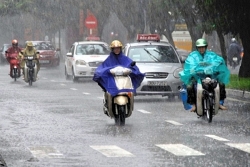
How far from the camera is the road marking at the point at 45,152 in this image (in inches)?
491

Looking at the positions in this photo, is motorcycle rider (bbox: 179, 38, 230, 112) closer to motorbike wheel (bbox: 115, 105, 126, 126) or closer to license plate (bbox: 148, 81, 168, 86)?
motorbike wheel (bbox: 115, 105, 126, 126)

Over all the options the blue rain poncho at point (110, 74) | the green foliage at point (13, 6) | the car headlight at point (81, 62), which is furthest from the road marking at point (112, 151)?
the green foliage at point (13, 6)

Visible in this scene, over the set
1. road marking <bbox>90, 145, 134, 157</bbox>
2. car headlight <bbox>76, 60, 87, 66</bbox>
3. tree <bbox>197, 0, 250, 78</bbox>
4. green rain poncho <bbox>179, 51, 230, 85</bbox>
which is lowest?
car headlight <bbox>76, 60, 87, 66</bbox>

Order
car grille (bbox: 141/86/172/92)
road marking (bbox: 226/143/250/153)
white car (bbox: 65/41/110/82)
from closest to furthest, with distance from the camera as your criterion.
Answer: road marking (bbox: 226/143/250/153) → car grille (bbox: 141/86/172/92) → white car (bbox: 65/41/110/82)

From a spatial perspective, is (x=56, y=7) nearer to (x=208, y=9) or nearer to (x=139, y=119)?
(x=208, y=9)

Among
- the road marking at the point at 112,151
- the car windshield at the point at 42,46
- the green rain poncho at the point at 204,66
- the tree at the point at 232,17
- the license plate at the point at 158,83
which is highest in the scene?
the tree at the point at 232,17

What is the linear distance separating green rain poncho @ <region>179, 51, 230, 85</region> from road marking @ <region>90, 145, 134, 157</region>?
189 inches

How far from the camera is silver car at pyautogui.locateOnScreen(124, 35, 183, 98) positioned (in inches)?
942

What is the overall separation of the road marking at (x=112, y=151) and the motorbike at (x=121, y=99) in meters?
3.69

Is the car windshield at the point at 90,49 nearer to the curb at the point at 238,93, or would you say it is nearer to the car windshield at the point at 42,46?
the curb at the point at 238,93

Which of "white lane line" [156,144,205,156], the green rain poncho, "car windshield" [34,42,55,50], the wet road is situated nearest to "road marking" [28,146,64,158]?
the wet road

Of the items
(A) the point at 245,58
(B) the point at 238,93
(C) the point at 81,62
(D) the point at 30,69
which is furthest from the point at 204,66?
(C) the point at 81,62

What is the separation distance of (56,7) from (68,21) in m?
1.49

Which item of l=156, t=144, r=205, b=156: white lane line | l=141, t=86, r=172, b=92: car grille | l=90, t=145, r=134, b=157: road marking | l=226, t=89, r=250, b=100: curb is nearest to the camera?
l=90, t=145, r=134, b=157: road marking
